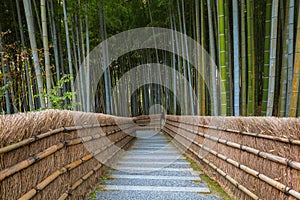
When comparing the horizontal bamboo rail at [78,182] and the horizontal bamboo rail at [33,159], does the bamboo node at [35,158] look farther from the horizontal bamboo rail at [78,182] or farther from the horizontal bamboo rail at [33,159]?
the horizontal bamboo rail at [78,182]

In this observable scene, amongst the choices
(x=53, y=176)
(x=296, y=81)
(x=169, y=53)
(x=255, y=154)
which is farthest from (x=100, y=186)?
(x=169, y=53)

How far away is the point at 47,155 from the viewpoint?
1386 mm

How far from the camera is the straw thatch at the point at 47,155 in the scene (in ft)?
3.39

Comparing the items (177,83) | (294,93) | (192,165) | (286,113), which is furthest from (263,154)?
(177,83)

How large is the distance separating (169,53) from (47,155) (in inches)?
252

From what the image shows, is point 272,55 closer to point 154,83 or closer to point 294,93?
point 294,93

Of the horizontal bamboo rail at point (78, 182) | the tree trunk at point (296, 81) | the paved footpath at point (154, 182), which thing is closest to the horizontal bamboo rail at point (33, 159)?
the horizontal bamboo rail at point (78, 182)

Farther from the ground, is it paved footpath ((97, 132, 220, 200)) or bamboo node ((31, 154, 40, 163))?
bamboo node ((31, 154, 40, 163))

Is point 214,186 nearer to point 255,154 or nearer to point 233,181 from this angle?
point 233,181

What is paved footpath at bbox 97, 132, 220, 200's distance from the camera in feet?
7.13

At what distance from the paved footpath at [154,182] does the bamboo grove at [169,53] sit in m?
0.97

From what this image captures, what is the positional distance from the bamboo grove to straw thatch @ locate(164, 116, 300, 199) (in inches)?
22.7

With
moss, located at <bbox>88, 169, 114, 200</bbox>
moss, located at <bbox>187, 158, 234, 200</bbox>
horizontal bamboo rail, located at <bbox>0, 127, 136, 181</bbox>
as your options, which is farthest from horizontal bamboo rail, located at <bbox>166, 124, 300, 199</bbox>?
horizontal bamboo rail, located at <bbox>0, 127, 136, 181</bbox>

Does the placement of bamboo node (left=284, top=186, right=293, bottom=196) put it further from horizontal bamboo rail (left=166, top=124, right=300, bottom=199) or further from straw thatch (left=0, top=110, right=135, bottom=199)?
straw thatch (left=0, top=110, right=135, bottom=199)
